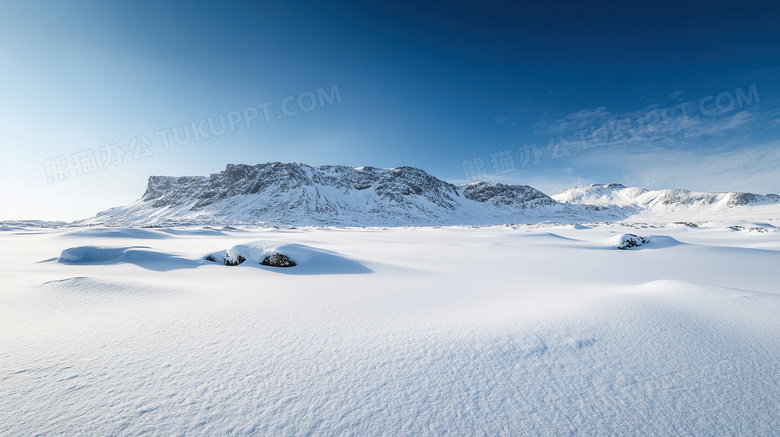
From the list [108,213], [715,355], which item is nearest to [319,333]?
[715,355]

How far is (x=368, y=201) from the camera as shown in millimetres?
113375

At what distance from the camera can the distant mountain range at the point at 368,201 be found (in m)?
96.6


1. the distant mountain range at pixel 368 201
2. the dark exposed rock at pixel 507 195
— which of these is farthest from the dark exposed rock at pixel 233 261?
the dark exposed rock at pixel 507 195

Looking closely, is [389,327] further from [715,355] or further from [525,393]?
→ [715,355]

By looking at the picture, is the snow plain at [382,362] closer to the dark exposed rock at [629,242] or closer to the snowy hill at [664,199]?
the dark exposed rock at [629,242]

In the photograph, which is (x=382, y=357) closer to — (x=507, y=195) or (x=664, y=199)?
(x=507, y=195)

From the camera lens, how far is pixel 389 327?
2.38m

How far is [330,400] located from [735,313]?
3488 mm

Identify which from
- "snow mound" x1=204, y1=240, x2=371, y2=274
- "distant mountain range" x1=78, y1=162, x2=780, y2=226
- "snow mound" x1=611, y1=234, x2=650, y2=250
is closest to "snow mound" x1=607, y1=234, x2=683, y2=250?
"snow mound" x1=611, y1=234, x2=650, y2=250

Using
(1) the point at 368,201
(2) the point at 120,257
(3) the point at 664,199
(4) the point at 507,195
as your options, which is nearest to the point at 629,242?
(2) the point at 120,257

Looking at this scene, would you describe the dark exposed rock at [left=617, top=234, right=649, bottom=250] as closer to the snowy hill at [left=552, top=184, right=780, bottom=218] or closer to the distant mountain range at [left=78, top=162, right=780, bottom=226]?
the distant mountain range at [left=78, top=162, right=780, bottom=226]

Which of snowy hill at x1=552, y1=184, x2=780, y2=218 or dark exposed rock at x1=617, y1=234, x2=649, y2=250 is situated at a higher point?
snowy hill at x1=552, y1=184, x2=780, y2=218

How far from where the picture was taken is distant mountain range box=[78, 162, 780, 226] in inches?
3802

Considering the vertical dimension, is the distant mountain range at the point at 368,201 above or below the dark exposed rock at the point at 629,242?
above
